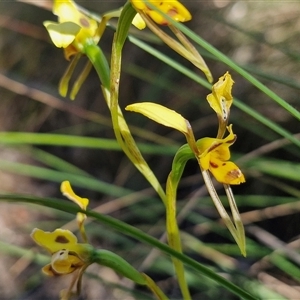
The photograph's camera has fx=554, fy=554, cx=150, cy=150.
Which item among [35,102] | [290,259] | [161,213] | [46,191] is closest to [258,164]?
[290,259]

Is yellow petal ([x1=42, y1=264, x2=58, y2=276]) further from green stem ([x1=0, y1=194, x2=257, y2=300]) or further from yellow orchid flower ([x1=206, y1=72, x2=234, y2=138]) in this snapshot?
yellow orchid flower ([x1=206, y1=72, x2=234, y2=138])

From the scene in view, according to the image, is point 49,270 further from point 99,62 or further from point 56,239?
point 99,62

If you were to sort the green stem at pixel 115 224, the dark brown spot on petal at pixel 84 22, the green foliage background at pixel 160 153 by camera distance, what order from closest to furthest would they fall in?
the green stem at pixel 115 224
the dark brown spot on petal at pixel 84 22
the green foliage background at pixel 160 153

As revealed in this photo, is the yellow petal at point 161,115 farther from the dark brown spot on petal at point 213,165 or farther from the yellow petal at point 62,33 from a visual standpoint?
the yellow petal at point 62,33

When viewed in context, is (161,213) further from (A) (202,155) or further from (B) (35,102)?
(A) (202,155)

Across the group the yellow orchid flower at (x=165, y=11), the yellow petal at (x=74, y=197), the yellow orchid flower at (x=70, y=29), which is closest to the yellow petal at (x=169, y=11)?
the yellow orchid flower at (x=165, y=11)

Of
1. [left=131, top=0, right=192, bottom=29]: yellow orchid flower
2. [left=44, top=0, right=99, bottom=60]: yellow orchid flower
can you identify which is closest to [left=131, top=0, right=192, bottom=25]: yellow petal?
[left=131, top=0, right=192, bottom=29]: yellow orchid flower

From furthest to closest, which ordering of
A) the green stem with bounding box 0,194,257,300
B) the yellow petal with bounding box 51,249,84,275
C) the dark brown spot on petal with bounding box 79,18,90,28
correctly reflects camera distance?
the dark brown spot on petal with bounding box 79,18,90,28
the yellow petal with bounding box 51,249,84,275
the green stem with bounding box 0,194,257,300
